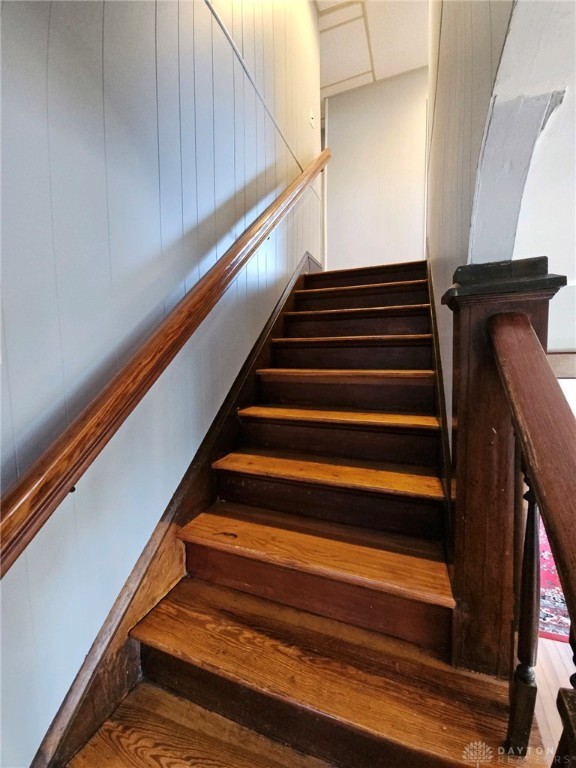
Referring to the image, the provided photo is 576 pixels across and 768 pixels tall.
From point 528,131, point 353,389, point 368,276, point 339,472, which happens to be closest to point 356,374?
point 353,389

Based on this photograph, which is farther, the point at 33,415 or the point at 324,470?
the point at 324,470

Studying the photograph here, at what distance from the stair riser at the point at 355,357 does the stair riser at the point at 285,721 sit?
51.2 inches

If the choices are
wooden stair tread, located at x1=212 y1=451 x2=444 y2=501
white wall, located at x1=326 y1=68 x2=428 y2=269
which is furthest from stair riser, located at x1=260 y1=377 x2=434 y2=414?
white wall, located at x1=326 y1=68 x2=428 y2=269

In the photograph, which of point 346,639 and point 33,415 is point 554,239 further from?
point 33,415

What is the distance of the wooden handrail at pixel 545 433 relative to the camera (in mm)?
409

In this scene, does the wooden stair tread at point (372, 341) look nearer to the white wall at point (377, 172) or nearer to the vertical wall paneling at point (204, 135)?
the vertical wall paneling at point (204, 135)

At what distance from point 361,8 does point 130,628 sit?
438cm

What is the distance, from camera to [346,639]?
908mm

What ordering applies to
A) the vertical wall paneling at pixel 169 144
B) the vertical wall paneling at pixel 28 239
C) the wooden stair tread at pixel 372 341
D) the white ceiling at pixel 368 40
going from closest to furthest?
the vertical wall paneling at pixel 28 239
the vertical wall paneling at pixel 169 144
the wooden stair tread at pixel 372 341
the white ceiling at pixel 368 40

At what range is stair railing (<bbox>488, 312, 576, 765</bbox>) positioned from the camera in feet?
1.38

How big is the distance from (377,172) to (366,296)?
2487mm

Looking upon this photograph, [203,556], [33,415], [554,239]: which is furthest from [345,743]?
[554,239]

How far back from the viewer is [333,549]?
1028 mm

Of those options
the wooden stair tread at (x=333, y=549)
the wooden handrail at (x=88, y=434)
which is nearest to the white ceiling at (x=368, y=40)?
the wooden handrail at (x=88, y=434)
